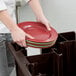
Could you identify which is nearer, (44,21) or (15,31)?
(15,31)

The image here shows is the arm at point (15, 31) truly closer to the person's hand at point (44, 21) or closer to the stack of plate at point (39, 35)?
the stack of plate at point (39, 35)

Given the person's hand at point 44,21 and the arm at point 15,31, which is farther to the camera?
the person's hand at point 44,21

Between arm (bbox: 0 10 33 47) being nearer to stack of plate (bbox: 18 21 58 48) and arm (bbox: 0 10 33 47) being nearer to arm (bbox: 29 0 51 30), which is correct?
stack of plate (bbox: 18 21 58 48)

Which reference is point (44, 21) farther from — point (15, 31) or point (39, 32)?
point (15, 31)

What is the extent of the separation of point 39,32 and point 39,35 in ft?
0.11

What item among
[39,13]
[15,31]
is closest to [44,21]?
[39,13]

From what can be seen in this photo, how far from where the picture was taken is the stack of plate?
0.90 meters

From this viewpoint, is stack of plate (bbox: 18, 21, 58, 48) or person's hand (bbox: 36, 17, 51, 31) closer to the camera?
stack of plate (bbox: 18, 21, 58, 48)

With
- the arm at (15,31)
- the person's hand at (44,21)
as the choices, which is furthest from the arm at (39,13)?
the arm at (15,31)

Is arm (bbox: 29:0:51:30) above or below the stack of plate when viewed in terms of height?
above

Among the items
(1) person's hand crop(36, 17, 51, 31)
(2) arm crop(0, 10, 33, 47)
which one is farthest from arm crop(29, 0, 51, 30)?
(2) arm crop(0, 10, 33, 47)

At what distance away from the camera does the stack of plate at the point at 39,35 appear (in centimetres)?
90

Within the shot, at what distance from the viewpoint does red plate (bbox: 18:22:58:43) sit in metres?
0.96

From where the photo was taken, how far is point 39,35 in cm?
100
